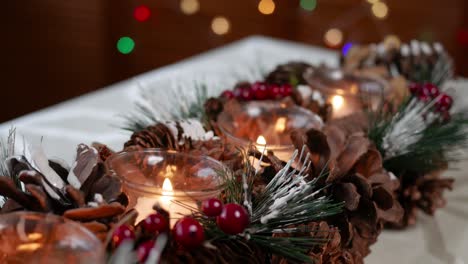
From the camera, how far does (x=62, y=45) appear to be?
2.62 meters

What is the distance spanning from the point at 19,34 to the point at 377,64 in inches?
69.7

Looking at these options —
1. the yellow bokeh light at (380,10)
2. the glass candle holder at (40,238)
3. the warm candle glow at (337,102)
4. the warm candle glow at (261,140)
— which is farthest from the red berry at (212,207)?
the yellow bokeh light at (380,10)

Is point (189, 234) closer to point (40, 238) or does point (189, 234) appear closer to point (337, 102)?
point (40, 238)

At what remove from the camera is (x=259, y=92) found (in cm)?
88

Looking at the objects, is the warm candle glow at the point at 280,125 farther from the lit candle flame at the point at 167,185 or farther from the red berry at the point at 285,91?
the lit candle flame at the point at 167,185

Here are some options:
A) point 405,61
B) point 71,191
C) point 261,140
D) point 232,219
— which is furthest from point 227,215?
point 405,61

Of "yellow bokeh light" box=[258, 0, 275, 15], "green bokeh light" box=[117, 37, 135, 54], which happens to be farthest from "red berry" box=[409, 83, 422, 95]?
"green bokeh light" box=[117, 37, 135, 54]

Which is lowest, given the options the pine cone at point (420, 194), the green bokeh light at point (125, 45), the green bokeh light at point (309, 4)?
the green bokeh light at point (125, 45)

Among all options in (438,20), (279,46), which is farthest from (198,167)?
(438,20)

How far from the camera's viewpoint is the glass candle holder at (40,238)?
18.0 inches

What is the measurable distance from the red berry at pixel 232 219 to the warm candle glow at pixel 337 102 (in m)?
0.45

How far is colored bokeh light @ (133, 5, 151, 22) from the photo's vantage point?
2.58 meters

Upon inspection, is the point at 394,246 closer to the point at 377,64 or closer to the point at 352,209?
the point at 352,209

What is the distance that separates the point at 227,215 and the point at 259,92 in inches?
14.5
